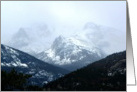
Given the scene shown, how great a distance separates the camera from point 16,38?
21547 mm

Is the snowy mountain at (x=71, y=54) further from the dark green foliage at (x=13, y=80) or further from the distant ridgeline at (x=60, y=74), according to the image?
the dark green foliage at (x=13, y=80)

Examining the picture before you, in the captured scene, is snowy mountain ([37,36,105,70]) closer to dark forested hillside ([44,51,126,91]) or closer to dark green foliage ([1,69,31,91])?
dark forested hillside ([44,51,126,91])

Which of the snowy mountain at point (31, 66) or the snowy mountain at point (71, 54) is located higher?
the snowy mountain at point (71, 54)

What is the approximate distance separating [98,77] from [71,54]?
2955mm

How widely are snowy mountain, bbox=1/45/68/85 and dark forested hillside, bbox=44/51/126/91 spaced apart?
0.80 m

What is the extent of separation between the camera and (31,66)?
75.7 feet

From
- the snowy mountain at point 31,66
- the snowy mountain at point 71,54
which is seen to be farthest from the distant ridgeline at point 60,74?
the snowy mountain at point 71,54

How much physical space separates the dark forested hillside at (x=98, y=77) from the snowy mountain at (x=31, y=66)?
801mm

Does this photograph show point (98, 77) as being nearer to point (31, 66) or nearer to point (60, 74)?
point (60, 74)

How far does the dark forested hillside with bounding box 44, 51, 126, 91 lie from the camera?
19.9 metres

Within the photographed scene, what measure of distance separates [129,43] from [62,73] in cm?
688

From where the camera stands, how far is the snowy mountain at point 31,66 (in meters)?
21.4

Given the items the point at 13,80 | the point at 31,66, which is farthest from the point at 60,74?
the point at 13,80

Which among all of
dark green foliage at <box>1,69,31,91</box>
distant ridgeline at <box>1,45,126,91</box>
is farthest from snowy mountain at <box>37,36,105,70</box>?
dark green foliage at <box>1,69,31,91</box>
